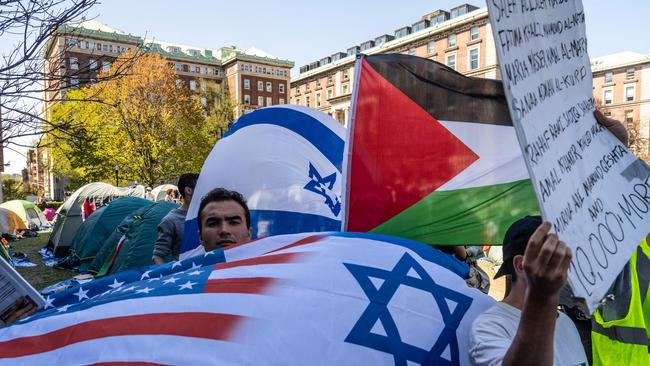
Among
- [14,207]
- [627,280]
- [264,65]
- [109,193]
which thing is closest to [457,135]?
[627,280]

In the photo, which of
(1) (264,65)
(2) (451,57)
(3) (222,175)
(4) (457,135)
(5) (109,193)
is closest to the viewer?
(4) (457,135)

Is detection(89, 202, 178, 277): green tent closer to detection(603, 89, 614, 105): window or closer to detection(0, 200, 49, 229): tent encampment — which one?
detection(0, 200, 49, 229): tent encampment

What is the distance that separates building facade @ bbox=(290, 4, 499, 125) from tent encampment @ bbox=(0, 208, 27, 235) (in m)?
28.9

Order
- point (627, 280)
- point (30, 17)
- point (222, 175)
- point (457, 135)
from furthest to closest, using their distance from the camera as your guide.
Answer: point (30, 17), point (222, 175), point (457, 135), point (627, 280)

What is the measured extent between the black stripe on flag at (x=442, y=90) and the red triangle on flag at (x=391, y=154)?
6 centimetres

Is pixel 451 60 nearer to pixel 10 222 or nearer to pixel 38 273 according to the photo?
pixel 10 222

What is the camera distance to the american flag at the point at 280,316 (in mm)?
1481

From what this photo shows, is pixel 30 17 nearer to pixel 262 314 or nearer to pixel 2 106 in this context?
pixel 2 106

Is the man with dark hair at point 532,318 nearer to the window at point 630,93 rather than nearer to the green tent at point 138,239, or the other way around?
the green tent at point 138,239

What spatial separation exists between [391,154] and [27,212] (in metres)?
24.5

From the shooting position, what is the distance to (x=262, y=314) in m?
1.54

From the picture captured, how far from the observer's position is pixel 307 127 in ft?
13.4

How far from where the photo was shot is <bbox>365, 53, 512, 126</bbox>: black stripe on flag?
3.18 m

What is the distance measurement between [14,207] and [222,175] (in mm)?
20379
